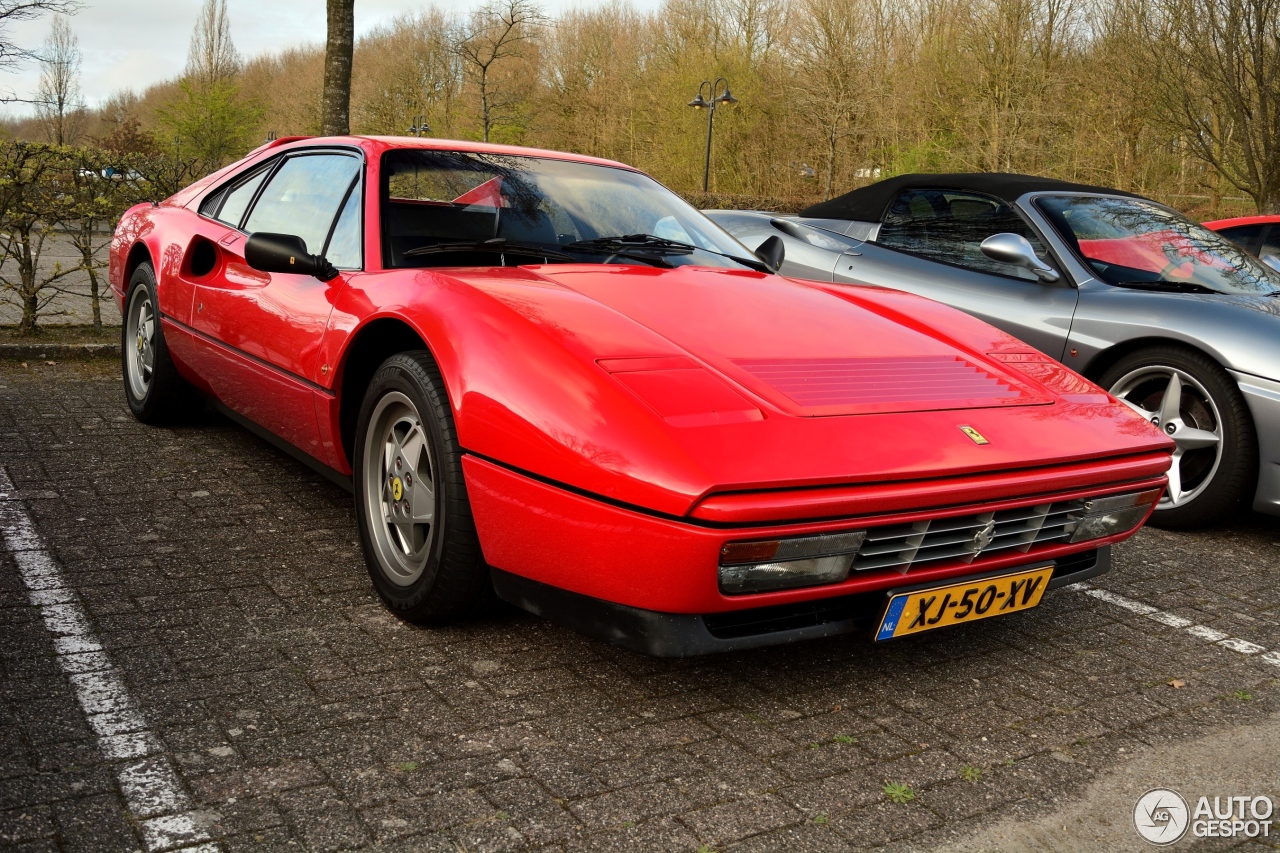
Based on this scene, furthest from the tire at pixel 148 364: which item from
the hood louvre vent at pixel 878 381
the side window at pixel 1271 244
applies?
the side window at pixel 1271 244

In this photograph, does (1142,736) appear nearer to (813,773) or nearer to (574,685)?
(813,773)

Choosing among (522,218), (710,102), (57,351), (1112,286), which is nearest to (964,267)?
(1112,286)

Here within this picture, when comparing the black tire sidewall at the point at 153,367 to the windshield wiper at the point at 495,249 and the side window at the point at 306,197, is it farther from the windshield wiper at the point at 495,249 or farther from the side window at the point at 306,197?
the windshield wiper at the point at 495,249

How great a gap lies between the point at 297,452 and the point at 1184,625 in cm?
278

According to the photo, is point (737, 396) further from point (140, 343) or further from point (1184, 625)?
point (140, 343)

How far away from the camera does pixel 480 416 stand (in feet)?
7.84

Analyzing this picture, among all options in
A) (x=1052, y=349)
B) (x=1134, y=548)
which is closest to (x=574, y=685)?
(x=1134, y=548)

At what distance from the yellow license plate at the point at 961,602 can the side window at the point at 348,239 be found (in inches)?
71.5

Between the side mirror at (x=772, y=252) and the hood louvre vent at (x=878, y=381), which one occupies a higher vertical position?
the side mirror at (x=772, y=252)

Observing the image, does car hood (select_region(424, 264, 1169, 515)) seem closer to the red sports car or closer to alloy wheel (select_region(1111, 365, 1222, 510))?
the red sports car

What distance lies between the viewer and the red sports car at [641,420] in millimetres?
2115

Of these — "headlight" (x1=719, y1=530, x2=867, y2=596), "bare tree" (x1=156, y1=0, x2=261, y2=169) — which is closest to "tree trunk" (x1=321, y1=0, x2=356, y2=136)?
"headlight" (x1=719, y1=530, x2=867, y2=596)

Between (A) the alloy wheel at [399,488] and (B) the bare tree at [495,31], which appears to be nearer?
(A) the alloy wheel at [399,488]

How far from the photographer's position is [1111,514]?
8.46 ft
